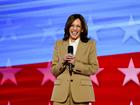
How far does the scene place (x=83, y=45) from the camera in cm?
279

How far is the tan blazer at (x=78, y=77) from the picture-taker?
8.82ft

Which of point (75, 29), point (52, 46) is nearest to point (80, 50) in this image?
point (75, 29)

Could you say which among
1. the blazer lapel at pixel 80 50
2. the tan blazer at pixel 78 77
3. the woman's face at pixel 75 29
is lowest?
the tan blazer at pixel 78 77

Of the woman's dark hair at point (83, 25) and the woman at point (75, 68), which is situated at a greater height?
the woman's dark hair at point (83, 25)

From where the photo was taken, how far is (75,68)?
268cm

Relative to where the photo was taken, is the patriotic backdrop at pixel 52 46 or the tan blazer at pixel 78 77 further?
the patriotic backdrop at pixel 52 46

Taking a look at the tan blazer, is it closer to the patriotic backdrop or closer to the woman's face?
the woman's face

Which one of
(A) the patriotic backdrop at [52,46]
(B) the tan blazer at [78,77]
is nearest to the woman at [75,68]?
(B) the tan blazer at [78,77]

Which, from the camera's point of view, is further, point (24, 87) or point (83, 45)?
point (24, 87)

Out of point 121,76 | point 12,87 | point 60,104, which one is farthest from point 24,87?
point 60,104

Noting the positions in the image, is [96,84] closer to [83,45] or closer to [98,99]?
[98,99]

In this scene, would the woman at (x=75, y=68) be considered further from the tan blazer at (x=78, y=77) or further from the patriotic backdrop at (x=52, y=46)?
the patriotic backdrop at (x=52, y=46)

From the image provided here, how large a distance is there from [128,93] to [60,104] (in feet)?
3.47

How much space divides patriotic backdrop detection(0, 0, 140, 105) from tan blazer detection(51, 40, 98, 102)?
33.6 inches
